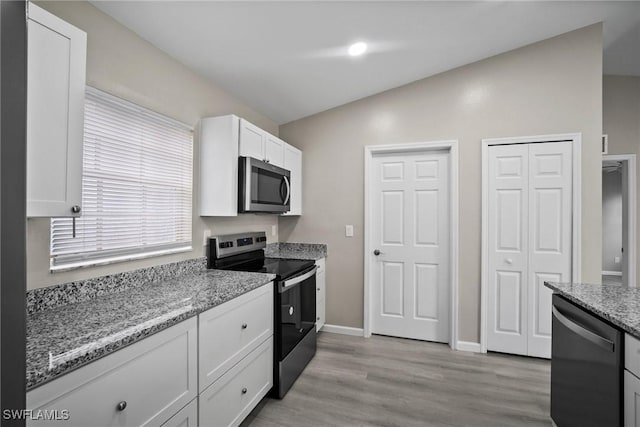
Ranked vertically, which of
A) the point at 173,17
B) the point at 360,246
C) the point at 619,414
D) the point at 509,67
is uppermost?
the point at 509,67

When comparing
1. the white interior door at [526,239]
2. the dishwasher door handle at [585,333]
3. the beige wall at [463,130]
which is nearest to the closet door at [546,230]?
the white interior door at [526,239]

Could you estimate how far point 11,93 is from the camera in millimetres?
559

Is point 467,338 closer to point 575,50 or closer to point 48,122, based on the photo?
point 575,50

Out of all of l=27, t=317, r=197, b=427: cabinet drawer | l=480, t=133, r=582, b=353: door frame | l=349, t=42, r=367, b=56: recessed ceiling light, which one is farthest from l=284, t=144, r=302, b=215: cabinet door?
l=27, t=317, r=197, b=427: cabinet drawer

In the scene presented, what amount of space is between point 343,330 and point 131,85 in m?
3.01

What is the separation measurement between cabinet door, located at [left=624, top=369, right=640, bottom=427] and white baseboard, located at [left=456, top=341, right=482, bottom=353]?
1908 mm

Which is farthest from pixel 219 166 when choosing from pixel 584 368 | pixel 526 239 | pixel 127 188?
pixel 526 239

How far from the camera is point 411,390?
2.37 meters

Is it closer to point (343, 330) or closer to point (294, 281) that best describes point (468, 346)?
point (343, 330)

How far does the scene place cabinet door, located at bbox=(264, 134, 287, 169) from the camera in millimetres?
2867

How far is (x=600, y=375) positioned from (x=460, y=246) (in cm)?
178

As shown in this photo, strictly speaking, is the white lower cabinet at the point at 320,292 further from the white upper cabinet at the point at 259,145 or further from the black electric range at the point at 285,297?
the white upper cabinet at the point at 259,145

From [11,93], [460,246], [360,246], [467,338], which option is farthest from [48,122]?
[467,338]

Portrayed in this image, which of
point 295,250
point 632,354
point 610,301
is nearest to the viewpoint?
point 632,354
